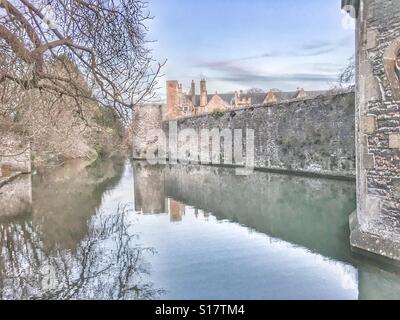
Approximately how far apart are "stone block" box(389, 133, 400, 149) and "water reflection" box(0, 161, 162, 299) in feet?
11.3

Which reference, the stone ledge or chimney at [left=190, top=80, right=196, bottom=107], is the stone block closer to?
the stone ledge

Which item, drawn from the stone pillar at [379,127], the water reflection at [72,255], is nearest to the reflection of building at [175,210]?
the water reflection at [72,255]

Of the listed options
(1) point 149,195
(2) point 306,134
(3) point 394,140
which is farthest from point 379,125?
(2) point 306,134

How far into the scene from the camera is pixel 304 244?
717 cm

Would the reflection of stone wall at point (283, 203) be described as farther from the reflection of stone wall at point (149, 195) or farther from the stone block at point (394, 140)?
the stone block at point (394, 140)

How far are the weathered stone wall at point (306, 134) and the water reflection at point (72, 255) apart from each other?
765 cm

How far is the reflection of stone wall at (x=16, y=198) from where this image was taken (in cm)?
1011

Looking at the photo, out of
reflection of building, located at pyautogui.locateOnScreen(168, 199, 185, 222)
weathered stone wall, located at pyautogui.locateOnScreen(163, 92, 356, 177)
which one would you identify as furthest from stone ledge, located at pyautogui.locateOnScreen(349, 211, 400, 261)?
weathered stone wall, located at pyautogui.locateOnScreen(163, 92, 356, 177)

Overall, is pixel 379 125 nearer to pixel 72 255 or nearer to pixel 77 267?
pixel 77 267

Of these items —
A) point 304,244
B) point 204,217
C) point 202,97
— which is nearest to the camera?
point 304,244

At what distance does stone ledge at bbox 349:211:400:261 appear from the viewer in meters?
5.60
